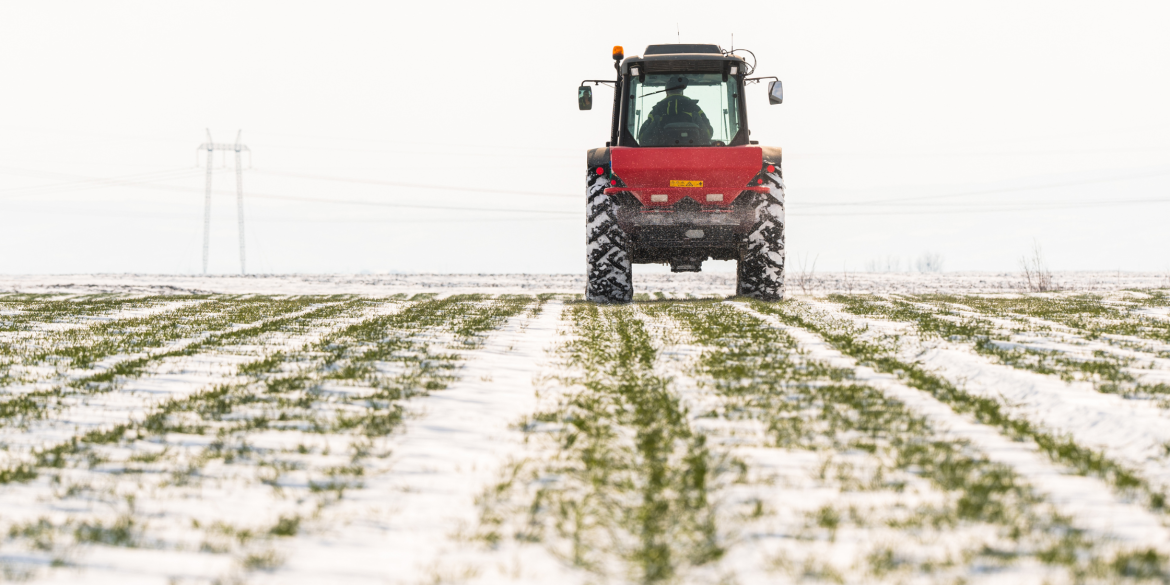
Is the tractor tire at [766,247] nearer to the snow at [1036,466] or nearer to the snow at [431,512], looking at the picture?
the snow at [1036,466]

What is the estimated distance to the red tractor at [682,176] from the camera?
10.8 metres

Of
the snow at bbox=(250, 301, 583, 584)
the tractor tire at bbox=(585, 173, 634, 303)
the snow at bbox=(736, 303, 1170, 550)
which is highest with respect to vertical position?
the tractor tire at bbox=(585, 173, 634, 303)

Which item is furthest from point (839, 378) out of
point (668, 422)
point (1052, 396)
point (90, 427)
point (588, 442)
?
point (90, 427)

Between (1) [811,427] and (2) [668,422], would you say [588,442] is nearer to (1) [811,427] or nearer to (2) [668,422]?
(2) [668,422]

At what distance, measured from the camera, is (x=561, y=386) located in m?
4.95

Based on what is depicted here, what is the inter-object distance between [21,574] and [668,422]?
2.48 m

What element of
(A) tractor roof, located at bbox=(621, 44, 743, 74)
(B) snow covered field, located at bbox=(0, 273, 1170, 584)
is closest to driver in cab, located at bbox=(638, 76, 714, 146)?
(A) tractor roof, located at bbox=(621, 44, 743, 74)

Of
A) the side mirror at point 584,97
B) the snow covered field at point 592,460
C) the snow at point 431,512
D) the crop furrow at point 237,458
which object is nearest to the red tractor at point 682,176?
the side mirror at point 584,97

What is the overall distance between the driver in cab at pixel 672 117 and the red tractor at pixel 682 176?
0.01m

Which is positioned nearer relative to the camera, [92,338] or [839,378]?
[839,378]

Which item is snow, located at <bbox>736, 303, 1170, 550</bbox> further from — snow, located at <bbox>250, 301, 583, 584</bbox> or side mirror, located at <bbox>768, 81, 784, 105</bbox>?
side mirror, located at <bbox>768, 81, 784, 105</bbox>

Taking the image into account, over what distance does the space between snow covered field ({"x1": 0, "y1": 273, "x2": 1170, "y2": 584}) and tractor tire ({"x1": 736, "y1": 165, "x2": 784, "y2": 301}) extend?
450 centimetres

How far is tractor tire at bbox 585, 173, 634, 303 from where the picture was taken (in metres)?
11.1

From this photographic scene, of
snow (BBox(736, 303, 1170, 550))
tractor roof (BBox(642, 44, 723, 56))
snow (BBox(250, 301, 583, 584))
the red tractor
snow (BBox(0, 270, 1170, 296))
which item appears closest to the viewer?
snow (BBox(250, 301, 583, 584))
